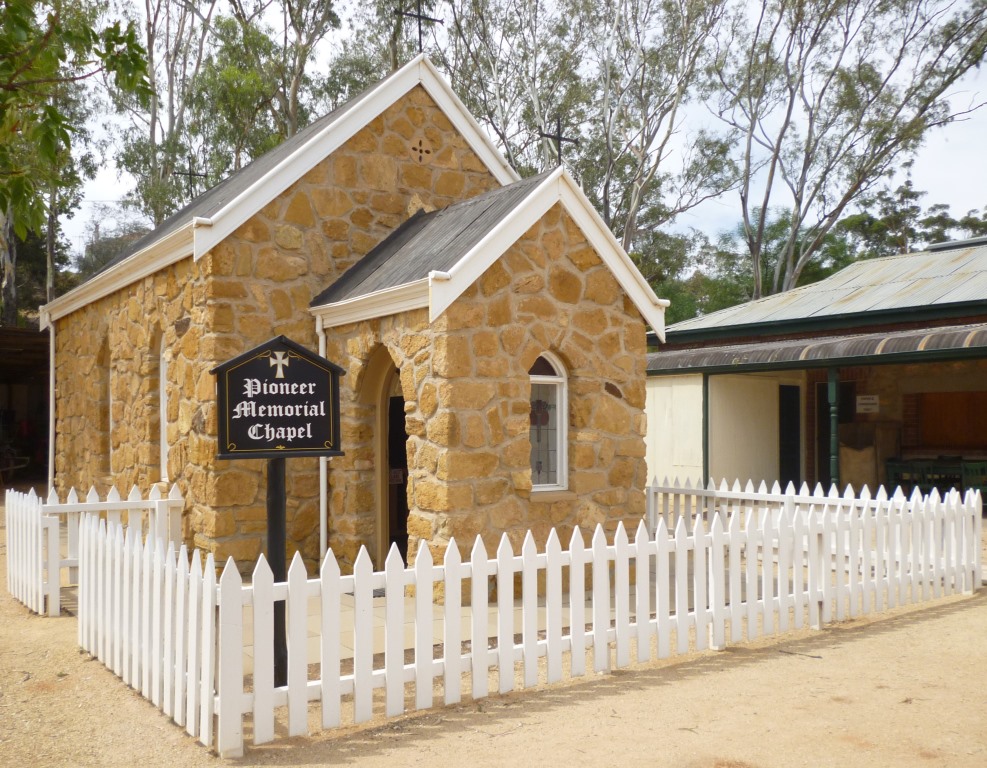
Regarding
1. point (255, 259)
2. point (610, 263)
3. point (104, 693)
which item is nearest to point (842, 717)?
point (104, 693)

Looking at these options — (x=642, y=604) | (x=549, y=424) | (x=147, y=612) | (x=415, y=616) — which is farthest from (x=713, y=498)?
(x=147, y=612)

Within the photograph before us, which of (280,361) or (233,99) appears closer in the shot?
(280,361)

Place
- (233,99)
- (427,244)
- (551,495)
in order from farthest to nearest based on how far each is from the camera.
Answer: (233,99), (427,244), (551,495)

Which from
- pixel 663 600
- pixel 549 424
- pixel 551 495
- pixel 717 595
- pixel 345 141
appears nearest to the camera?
pixel 663 600

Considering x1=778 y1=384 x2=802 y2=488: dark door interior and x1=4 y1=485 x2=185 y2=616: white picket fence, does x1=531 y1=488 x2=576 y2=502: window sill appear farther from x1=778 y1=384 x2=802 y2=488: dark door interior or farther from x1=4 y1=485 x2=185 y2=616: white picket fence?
x1=778 y1=384 x2=802 y2=488: dark door interior

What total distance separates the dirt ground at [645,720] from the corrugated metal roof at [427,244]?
384 cm

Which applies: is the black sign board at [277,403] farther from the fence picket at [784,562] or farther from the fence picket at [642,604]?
the fence picket at [784,562]

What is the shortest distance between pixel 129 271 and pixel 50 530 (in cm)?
370

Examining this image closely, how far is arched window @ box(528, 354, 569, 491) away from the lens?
8703 mm

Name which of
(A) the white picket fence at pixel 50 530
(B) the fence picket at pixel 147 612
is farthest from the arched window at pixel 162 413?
(B) the fence picket at pixel 147 612

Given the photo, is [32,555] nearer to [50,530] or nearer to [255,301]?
[50,530]

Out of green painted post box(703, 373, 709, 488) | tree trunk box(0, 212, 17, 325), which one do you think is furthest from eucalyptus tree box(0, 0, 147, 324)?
tree trunk box(0, 212, 17, 325)

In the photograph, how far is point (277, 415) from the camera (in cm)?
522

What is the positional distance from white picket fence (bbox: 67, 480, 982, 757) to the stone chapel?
4.18 ft
